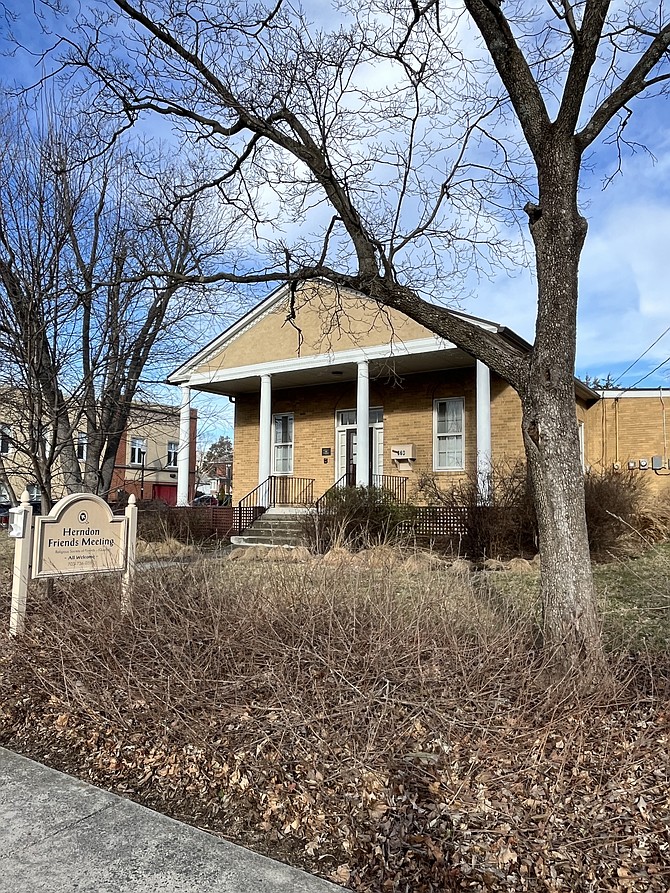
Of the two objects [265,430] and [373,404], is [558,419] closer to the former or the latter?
[373,404]

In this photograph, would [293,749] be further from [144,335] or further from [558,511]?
[144,335]

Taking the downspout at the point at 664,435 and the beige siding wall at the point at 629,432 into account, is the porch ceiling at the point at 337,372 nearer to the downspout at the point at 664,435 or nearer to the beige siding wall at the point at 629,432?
the beige siding wall at the point at 629,432

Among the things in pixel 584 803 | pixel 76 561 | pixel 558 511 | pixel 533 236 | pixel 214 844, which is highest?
pixel 533 236

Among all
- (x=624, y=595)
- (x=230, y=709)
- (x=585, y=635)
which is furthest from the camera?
(x=624, y=595)

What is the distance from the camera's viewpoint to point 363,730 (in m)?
3.40

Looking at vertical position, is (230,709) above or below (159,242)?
below

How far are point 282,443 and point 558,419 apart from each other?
15407 mm

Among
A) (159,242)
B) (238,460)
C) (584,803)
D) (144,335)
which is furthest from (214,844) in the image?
(238,460)

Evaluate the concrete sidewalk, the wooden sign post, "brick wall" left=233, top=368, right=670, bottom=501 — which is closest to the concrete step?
"brick wall" left=233, top=368, right=670, bottom=501

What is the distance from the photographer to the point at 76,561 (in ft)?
19.6

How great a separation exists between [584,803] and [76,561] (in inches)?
183

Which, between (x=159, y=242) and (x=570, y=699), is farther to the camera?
(x=159, y=242)

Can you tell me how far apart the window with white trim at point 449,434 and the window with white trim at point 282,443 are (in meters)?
4.85

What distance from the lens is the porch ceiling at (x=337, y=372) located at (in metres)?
15.4
